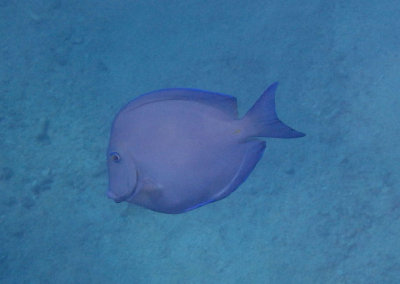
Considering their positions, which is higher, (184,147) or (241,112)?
(184,147)

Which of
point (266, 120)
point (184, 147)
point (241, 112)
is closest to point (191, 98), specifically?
point (184, 147)

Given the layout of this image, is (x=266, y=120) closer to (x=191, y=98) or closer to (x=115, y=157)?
(x=191, y=98)

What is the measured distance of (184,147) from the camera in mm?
1605

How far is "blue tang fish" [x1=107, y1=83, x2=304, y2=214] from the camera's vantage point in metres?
1.60

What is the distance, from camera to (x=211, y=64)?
3227mm

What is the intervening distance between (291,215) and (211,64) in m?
1.70

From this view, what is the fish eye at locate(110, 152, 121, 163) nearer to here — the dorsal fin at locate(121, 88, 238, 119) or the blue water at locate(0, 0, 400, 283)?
the dorsal fin at locate(121, 88, 238, 119)

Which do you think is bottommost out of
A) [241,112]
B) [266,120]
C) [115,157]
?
[241,112]

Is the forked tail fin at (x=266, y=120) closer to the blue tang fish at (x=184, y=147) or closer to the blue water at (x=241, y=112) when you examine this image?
the blue tang fish at (x=184, y=147)

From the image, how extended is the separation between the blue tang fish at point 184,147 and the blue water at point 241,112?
1.16 metres

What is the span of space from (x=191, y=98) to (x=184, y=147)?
0.27 m

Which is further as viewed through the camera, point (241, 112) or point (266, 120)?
point (241, 112)

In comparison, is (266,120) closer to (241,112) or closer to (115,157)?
(115,157)

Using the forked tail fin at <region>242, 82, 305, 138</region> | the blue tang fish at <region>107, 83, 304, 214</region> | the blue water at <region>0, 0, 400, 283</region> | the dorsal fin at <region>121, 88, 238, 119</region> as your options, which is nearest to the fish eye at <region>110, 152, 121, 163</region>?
the blue tang fish at <region>107, 83, 304, 214</region>
